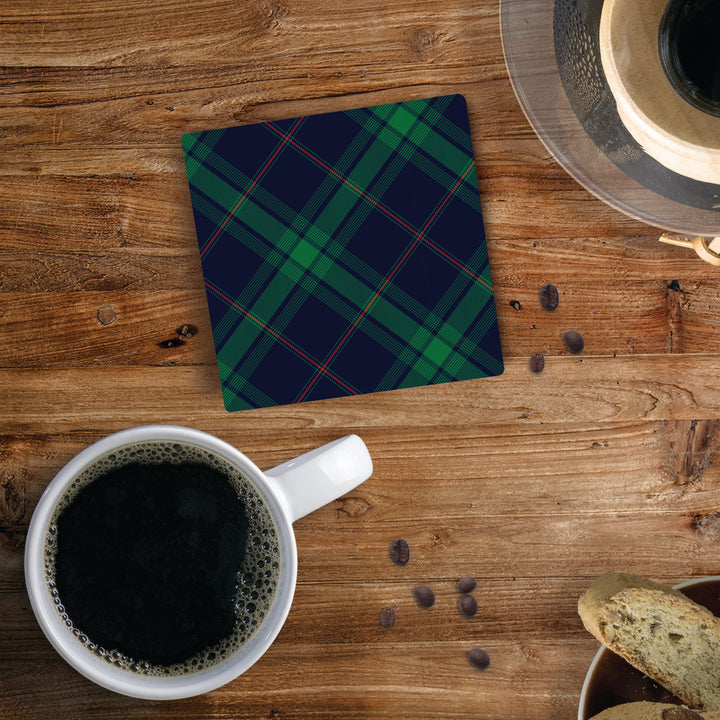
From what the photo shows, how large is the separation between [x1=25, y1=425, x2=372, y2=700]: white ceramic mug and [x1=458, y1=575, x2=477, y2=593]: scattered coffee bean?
209mm

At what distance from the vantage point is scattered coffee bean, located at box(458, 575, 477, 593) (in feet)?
2.71

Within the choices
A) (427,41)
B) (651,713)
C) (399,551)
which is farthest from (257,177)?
(651,713)

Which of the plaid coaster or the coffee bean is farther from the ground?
the plaid coaster

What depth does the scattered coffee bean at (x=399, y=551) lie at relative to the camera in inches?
32.5

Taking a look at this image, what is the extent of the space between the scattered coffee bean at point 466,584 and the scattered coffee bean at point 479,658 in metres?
0.07

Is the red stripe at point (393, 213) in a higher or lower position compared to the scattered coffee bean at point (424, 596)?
higher

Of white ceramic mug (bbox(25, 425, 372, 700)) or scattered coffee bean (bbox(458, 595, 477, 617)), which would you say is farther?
scattered coffee bean (bbox(458, 595, 477, 617))

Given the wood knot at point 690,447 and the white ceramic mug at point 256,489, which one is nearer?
the white ceramic mug at point 256,489

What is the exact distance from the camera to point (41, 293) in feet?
2.68

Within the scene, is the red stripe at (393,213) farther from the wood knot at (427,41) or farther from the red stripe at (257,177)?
the wood knot at (427,41)

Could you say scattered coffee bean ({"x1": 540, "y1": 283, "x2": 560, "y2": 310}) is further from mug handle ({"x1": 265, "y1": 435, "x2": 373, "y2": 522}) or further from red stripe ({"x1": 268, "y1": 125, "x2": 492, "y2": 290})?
mug handle ({"x1": 265, "y1": 435, "x2": 373, "y2": 522})

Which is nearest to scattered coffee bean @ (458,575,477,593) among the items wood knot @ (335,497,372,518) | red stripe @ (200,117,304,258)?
wood knot @ (335,497,372,518)

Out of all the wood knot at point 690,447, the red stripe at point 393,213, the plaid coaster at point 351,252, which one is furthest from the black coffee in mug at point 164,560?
the wood knot at point 690,447

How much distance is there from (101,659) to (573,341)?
634mm
